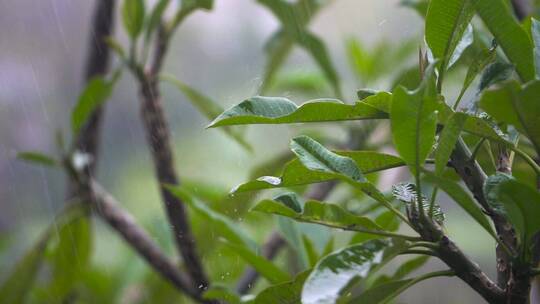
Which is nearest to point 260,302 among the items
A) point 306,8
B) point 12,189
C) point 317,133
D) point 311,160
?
point 311,160

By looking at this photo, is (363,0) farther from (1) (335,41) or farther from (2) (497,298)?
(2) (497,298)

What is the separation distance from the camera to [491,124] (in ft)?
1.37

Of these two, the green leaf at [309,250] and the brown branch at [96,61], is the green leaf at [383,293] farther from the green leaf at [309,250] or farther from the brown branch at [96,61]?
the brown branch at [96,61]

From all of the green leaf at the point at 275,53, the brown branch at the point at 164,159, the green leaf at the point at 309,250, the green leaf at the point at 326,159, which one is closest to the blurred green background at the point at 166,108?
the green leaf at the point at 275,53

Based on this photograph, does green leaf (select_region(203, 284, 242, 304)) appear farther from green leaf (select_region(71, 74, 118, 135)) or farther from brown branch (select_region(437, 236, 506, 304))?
green leaf (select_region(71, 74, 118, 135))

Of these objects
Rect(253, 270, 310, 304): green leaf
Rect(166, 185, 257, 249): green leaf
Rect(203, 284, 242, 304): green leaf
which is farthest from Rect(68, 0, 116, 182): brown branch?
Rect(253, 270, 310, 304): green leaf

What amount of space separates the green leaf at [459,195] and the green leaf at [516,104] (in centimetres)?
4

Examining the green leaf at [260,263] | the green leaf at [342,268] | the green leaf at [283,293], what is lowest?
the green leaf at [260,263]

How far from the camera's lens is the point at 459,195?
407 millimetres

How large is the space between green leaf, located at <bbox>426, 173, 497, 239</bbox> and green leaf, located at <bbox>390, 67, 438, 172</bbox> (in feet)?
0.06

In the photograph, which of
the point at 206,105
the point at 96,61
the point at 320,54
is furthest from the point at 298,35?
the point at 96,61

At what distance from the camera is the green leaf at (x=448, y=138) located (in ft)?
1.26

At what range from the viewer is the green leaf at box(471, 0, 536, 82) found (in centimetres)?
42

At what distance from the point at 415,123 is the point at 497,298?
12cm
